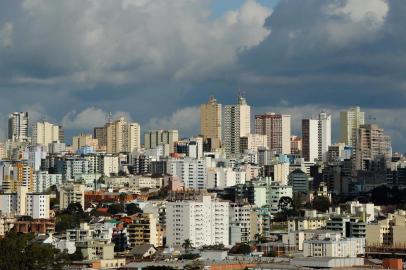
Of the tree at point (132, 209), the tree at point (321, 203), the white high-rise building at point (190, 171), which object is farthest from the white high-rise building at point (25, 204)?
the white high-rise building at point (190, 171)

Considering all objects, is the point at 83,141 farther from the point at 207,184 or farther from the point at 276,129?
the point at 207,184

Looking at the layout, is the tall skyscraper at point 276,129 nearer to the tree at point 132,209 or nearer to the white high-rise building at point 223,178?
the white high-rise building at point 223,178

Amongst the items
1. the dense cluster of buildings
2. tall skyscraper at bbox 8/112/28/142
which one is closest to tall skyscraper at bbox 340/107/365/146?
the dense cluster of buildings

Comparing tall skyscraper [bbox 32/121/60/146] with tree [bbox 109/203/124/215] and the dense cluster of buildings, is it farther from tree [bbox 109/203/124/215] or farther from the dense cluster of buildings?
tree [bbox 109/203/124/215]

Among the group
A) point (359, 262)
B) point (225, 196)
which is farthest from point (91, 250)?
point (225, 196)

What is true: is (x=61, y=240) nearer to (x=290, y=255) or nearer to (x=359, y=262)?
(x=290, y=255)

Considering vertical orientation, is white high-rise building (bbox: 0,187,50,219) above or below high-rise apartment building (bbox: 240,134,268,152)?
below
